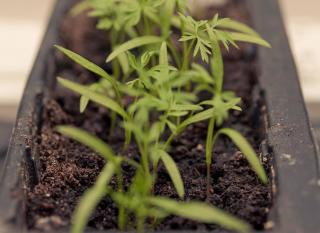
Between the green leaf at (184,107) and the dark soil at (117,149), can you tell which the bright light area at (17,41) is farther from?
the green leaf at (184,107)

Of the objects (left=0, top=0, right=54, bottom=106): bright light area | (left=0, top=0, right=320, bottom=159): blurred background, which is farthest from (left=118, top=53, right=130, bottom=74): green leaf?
(left=0, top=0, right=54, bottom=106): bright light area

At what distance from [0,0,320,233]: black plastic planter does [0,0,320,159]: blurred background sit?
1.22 ft

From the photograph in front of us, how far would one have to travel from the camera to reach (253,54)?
169 centimetres

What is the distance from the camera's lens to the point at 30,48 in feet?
7.15

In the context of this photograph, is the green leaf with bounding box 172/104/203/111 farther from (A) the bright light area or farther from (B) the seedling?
(A) the bright light area

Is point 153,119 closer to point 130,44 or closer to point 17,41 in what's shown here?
point 130,44

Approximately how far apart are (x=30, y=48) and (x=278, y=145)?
1.16 meters

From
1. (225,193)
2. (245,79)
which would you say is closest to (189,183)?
(225,193)

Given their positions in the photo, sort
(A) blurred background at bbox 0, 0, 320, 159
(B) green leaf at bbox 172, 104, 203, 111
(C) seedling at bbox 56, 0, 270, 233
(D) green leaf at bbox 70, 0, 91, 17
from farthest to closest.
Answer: (A) blurred background at bbox 0, 0, 320, 159 < (D) green leaf at bbox 70, 0, 91, 17 < (B) green leaf at bbox 172, 104, 203, 111 < (C) seedling at bbox 56, 0, 270, 233

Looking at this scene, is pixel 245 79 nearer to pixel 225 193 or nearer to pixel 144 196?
pixel 225 193

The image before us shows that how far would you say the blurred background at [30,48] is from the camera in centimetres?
199

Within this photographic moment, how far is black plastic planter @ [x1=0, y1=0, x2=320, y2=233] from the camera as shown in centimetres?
107

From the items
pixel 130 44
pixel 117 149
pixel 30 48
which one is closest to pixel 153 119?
pixel 117 149

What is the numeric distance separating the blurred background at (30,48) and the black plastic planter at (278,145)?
0.37 m
